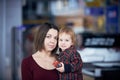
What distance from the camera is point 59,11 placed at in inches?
720

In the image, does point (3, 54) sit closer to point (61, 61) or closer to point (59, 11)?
point (61, 61)

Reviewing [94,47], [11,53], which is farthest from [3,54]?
[94,47]

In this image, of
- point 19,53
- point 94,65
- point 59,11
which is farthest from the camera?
point 59,11

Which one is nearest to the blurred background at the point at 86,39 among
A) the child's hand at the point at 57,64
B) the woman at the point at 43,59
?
the woman at the point at 43,59

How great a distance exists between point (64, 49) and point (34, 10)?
1842cm

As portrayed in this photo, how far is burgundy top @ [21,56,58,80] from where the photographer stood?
110 inches

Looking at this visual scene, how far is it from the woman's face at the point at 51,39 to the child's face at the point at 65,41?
0.06 m

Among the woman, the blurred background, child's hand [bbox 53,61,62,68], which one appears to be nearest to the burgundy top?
the woman

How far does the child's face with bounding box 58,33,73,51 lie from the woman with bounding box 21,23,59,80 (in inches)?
2.2

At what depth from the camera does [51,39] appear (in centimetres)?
284

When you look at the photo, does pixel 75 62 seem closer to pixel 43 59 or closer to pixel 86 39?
pixel 43 59

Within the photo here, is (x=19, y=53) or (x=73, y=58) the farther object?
(x=19, y=53)

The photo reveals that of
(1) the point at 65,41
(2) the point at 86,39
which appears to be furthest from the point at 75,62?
(2) the point at 86,39

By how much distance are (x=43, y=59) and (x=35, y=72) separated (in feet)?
0.43
